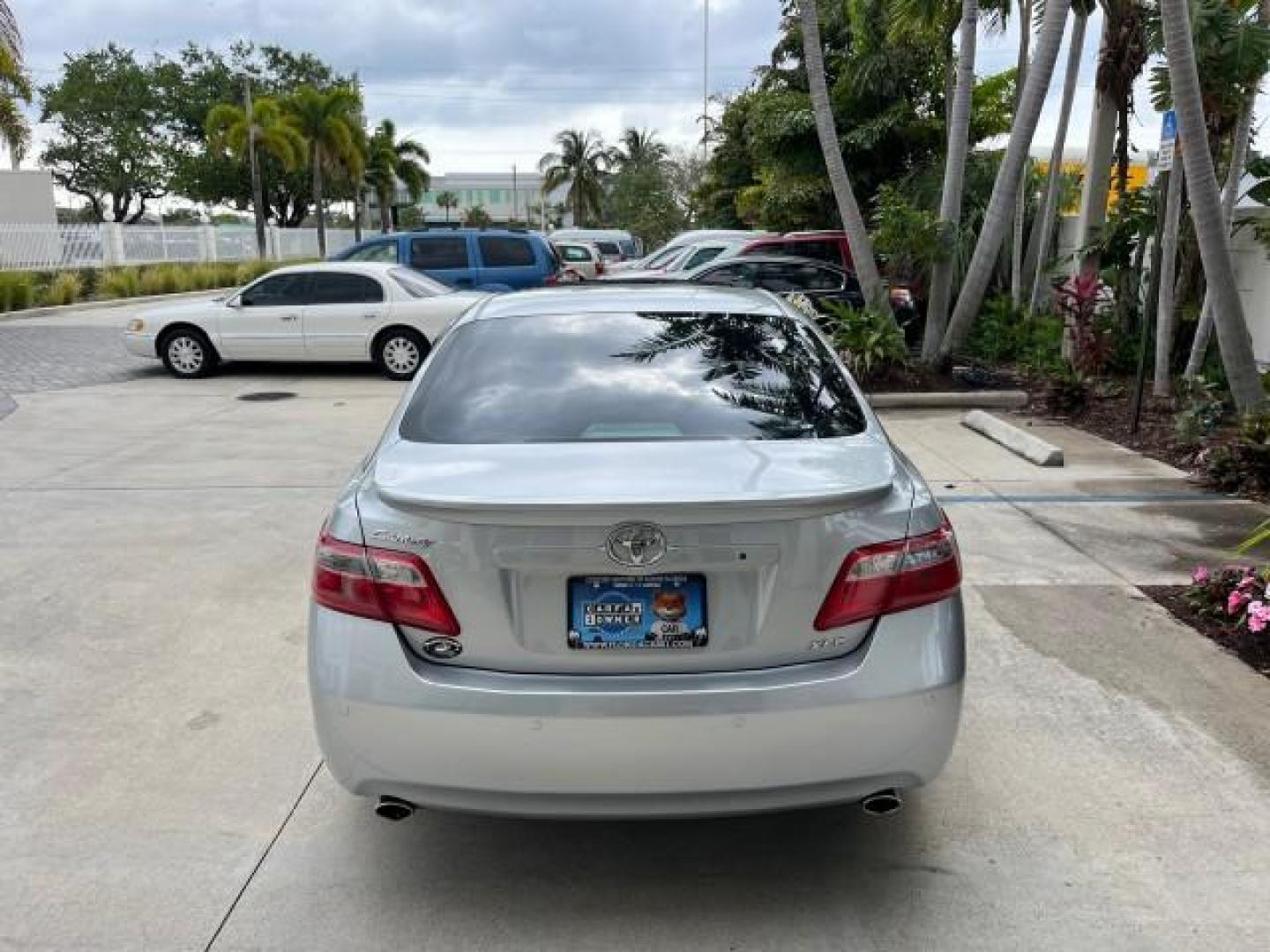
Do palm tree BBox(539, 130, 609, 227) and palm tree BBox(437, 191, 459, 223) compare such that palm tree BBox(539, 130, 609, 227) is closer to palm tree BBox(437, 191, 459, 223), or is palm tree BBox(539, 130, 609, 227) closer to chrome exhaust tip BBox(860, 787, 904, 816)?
palm tree BBox(437, 191, 459, 223)

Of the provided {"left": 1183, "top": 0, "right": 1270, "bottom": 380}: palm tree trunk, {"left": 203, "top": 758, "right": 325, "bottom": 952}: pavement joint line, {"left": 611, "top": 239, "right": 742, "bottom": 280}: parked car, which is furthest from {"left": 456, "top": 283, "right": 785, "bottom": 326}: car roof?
{"left": 611, "top": 239, "right": 742, "bottom": 280}: parked car

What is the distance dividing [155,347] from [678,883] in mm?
12347

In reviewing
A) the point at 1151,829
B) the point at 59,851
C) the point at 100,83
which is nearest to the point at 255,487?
the point at 59,851

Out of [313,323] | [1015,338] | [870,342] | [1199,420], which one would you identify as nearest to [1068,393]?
[1199,420]

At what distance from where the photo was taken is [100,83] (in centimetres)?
5334

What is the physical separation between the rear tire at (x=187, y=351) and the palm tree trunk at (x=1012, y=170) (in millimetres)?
8905

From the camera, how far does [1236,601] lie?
4.76m

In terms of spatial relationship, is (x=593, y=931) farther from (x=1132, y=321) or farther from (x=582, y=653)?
(x=1132, y=321)

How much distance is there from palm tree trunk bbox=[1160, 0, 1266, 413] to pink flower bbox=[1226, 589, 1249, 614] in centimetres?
403

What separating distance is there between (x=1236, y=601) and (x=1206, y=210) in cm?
439

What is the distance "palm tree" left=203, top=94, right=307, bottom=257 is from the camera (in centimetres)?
3875

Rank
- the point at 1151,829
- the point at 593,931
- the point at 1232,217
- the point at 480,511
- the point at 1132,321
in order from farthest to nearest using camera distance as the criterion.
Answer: the point at 1132,321 < the point at 1232,217 < the point at 1151,829 < the point at 593,931 < the point at 480,511

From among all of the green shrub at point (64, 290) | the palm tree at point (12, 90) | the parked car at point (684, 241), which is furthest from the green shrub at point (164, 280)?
the parked car at point (684, 241)

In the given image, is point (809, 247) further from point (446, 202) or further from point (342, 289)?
point (446, 202)
